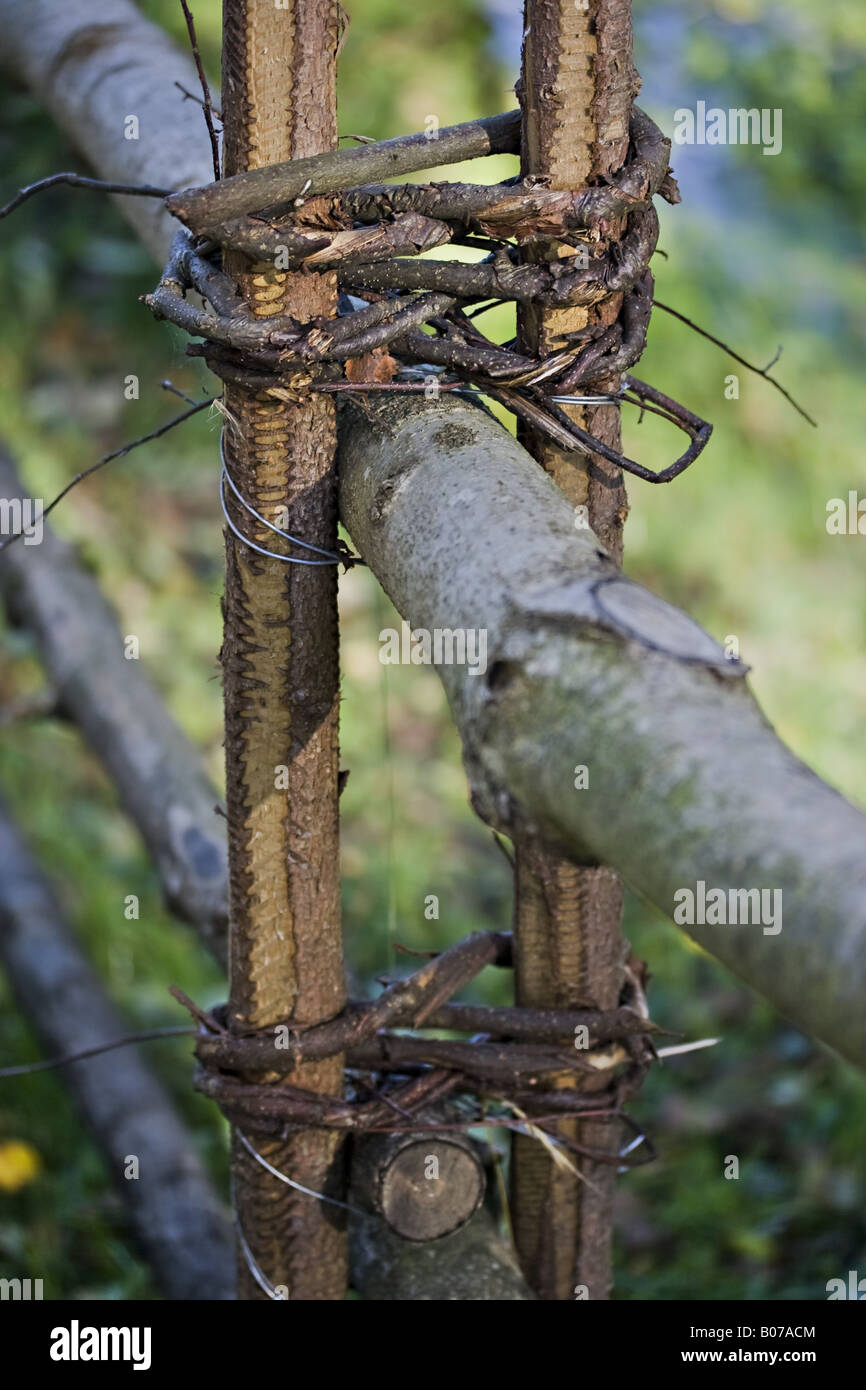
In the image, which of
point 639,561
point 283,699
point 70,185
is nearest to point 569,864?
point 283,699

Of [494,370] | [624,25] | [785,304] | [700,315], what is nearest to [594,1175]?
[494,370]

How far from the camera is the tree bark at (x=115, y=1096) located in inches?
69.7

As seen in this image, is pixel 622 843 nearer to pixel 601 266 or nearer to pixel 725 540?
pixel 601 266

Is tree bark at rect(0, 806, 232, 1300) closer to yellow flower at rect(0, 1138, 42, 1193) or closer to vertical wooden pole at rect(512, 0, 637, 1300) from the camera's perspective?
yellow flower at rect(0, 1138, 42, 1193)

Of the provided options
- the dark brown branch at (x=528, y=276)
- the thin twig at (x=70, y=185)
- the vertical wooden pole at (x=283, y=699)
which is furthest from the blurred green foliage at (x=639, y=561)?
the dark brown branch at (x=528, y=276)

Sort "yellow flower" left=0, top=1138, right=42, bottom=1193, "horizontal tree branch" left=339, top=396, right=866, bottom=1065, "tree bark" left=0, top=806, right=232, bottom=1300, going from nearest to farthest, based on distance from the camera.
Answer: "horizontal tree branch" left=339, top=396, right=866, bottom=1065 < "tree bark" left=0, top=806, right=232, bottom=1300 < "yellow flower" left=0, top=1138, right=42, bottom=1193

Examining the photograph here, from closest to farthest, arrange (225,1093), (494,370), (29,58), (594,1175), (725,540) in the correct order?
(494,370)
(225,1093)
(594,1175)
(29,58)
(725,540)

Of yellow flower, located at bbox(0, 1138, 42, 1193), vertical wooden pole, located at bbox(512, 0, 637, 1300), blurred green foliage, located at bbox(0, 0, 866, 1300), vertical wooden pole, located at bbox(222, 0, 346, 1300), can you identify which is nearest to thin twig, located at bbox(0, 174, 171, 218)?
vertical wooden pole, located at bbox(222, 0, 346, 1300)

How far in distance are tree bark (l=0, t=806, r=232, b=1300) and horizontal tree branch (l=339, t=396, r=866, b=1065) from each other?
1.20 metres

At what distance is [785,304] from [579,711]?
3.37m

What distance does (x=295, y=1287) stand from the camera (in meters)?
1.27

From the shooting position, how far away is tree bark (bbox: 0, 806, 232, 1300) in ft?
5.81

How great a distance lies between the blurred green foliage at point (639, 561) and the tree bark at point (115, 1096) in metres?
0.24

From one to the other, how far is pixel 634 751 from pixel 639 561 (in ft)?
9.47
